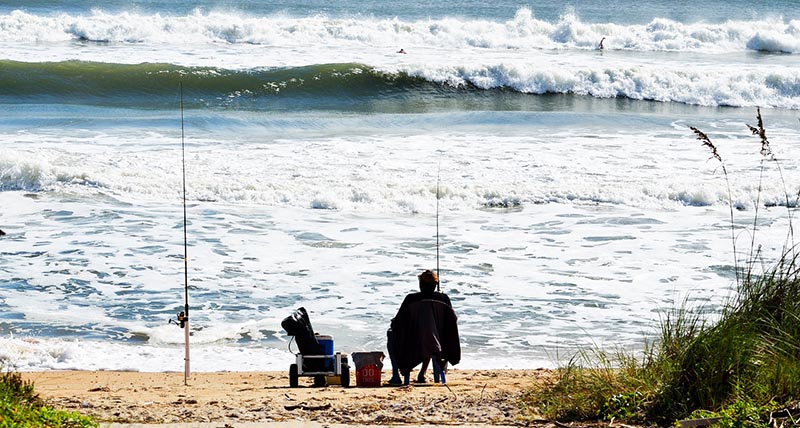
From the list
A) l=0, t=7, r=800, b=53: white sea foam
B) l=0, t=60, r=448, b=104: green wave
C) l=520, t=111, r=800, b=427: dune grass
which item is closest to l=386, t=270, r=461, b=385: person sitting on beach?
l=520, t=111, r=800, b=427: dune grass

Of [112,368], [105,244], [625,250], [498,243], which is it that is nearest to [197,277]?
[105,244]

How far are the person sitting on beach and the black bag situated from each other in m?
Result: 0.63

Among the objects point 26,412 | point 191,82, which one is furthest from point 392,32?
point 26,412

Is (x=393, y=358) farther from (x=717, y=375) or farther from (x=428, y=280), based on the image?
(x=717, y=375)

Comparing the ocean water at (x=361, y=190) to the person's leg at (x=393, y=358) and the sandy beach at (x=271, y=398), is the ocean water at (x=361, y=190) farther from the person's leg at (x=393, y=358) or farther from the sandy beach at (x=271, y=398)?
the person's leg at (x=393, y=358)

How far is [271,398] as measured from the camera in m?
8.09

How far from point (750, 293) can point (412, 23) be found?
36225mm

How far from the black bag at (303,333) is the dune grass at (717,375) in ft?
8.53

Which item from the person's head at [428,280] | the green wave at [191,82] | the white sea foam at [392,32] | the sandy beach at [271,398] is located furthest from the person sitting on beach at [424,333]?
the white sea foam at [392,32]

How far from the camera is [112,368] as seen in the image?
1009 centimetres

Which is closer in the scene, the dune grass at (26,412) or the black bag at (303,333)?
the dune grass at (26,412)

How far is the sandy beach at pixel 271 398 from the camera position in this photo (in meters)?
6.95

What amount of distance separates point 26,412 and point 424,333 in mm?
3978

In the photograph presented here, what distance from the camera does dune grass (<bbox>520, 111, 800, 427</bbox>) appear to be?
629 cm
